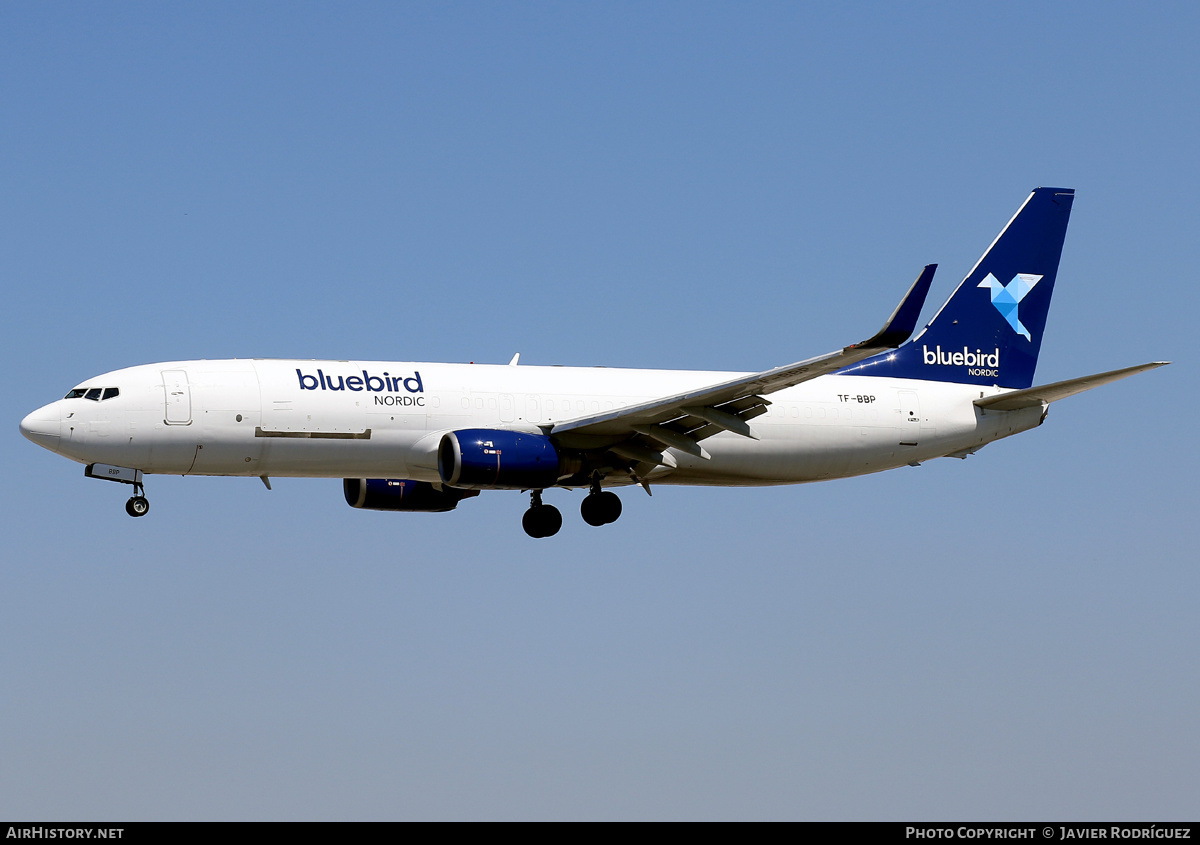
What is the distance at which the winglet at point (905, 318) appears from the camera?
32.1 metres

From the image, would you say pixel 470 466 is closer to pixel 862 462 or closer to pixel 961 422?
pixel 862 462

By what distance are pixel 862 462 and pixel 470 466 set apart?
1269cm

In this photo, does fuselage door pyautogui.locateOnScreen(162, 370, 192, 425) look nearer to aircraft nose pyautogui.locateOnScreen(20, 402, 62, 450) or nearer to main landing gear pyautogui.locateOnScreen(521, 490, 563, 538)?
aircraft nose pyautogui.locateOnScreen(20, 402, 62, 450)

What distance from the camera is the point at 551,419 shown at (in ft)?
135

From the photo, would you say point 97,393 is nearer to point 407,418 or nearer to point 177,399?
point 177,399

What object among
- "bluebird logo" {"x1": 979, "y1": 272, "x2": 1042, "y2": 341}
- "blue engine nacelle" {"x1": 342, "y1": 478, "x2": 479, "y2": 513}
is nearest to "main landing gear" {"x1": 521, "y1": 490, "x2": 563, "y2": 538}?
"blue engine nacelle" {"x1": 342, "y1": 478, "x2": 479, "y2": 513}

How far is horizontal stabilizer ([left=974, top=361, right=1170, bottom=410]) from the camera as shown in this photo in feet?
126

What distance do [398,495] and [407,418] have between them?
17.2 feet

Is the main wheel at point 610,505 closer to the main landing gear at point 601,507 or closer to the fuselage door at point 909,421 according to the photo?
the main landing gear at point 601,507

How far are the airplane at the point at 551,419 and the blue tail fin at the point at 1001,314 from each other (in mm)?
71

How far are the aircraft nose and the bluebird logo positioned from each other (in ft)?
90.9

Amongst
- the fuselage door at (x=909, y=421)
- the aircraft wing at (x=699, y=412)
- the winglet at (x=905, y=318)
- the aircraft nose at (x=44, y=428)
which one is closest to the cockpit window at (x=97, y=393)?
the aircraft nose at (x=44, y=428)

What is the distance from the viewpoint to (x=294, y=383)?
39125 mm
